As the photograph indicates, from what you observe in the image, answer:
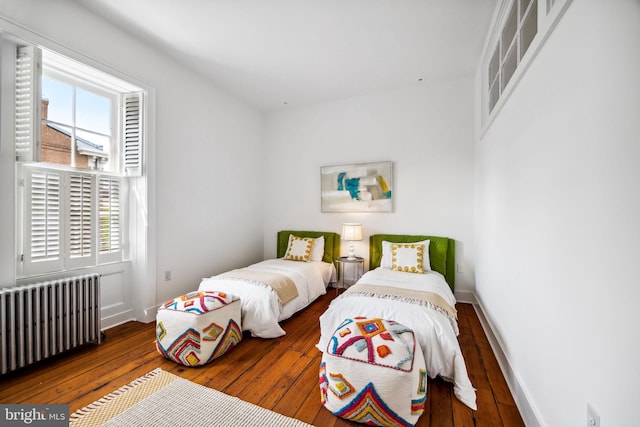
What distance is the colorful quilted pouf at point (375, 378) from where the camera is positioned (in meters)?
1.45

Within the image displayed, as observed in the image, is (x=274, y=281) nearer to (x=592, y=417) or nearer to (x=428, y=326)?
(x=428, y=326)

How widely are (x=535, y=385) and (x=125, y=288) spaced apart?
3.53 m

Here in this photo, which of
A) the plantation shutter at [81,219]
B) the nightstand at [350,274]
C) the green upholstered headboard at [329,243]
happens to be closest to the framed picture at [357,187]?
the green upholstered headboard at [329,243]

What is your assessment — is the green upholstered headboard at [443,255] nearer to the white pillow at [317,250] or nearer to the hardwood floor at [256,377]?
the hardwood floor at [256,377]

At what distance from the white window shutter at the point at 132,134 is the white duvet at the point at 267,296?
140cm

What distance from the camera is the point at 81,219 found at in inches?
96.0

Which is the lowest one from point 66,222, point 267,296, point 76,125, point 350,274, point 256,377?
point 256,377

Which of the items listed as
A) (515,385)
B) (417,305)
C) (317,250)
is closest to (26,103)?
(317,250)

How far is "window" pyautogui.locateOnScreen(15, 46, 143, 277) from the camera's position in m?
2.01

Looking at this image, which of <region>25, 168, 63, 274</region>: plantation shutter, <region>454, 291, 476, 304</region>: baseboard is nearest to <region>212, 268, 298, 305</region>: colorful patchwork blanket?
<region>25, 168, 63, 274</region>: plantation shutter

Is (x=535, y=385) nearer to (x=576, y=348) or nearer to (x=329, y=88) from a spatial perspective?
(x=576, y=348)

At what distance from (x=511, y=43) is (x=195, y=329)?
3144 millimetres

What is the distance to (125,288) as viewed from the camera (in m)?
2.85

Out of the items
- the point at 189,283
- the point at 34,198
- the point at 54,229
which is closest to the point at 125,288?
the point at 189,283
